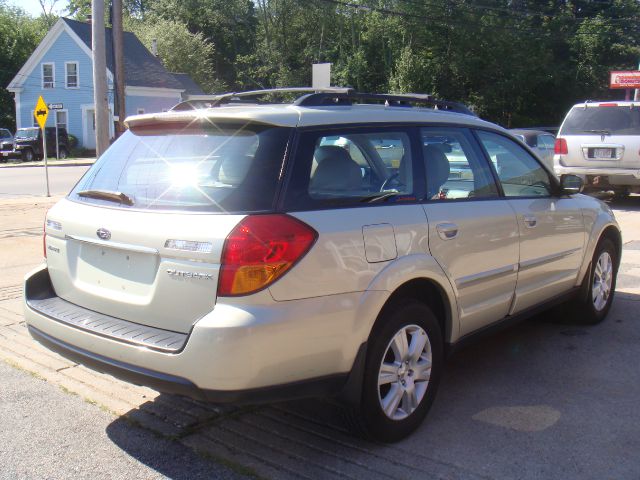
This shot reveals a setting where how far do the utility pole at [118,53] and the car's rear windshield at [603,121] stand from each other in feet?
28.7

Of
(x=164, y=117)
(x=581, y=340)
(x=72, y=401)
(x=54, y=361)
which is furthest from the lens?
(x=581, y=340)

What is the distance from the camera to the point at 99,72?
1250 centimetres

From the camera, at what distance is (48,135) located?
37.6 metres

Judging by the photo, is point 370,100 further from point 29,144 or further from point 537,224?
point 29,144

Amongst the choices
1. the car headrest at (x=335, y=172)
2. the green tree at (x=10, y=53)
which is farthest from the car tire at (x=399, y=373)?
the green tree at (x=10, y=53)

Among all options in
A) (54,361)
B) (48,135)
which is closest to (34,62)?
(48,135)

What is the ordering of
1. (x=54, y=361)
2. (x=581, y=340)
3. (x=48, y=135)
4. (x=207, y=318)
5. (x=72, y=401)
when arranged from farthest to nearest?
(x=48, y=135), (x=581, y=340), (x=54, y=361), (x=72, y=401), (x=207, y=318)

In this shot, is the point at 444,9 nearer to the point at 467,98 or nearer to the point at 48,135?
the point at 467,98

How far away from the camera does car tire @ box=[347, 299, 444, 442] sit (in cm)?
340

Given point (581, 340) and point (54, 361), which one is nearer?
point (54, 361)

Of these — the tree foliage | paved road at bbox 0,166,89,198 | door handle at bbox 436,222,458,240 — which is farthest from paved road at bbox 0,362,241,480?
the tree foliage

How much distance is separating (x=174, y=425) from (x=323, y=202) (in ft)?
5.14

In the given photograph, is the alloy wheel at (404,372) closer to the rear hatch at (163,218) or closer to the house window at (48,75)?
the rear hatch at (163,218)

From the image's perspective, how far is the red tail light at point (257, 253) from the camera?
9.71 feet
